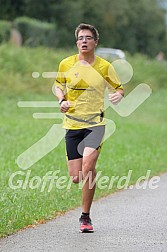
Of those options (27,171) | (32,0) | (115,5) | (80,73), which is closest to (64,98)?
(80,73)

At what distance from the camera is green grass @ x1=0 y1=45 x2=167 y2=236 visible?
10227 mm

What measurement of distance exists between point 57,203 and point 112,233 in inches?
80.5

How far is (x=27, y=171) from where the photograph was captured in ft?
43.6

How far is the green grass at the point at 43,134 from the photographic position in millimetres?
10227

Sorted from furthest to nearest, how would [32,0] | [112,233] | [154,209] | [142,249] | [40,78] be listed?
1. [32,0]
2. [40,78]
3. [154,209]
4. [112,233]
5. [142,249]

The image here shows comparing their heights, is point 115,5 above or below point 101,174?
below

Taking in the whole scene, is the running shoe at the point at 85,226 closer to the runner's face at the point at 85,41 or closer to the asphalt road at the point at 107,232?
the asphalt road at the point at 107,232

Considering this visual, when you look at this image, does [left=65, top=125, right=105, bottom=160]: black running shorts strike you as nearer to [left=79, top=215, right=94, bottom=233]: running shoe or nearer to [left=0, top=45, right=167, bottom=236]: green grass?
[left=79, top=215, right=94, bottom=233]: running shoe

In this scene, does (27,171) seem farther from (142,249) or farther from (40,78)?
(40,78)

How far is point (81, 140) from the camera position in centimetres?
893

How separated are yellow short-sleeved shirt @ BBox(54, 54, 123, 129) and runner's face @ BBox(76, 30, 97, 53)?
0.46ft

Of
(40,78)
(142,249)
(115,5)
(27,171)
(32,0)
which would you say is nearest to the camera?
(142,249)

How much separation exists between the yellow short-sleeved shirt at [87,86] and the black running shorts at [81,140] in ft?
0.22

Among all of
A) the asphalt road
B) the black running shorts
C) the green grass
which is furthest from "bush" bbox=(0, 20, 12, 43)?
the black running shorts
